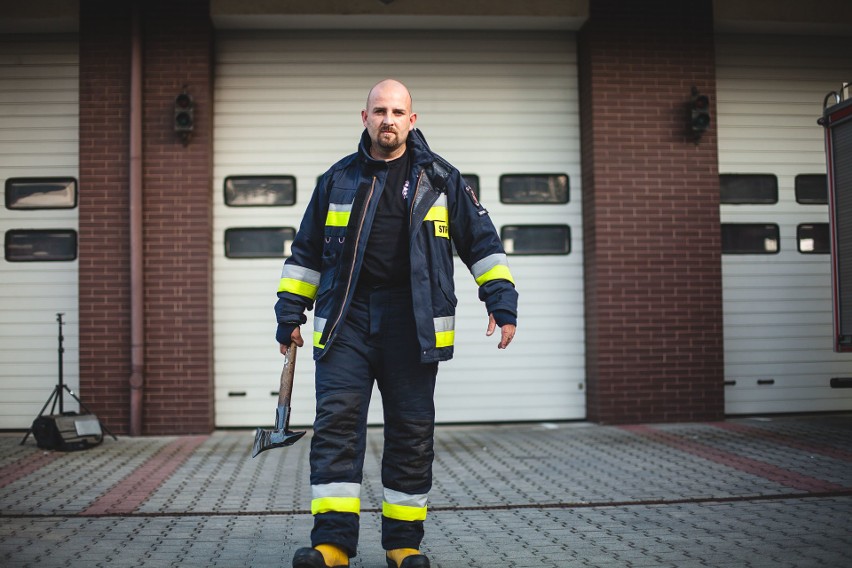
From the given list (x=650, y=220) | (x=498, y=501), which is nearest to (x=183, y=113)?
(x=650, y=220)

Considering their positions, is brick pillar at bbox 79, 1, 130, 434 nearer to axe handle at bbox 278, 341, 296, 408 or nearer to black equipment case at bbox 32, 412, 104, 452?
black equipment case at bbox 32, 412, 104, 452

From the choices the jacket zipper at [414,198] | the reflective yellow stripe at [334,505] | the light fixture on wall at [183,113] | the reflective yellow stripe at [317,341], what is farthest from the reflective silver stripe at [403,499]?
the light fixture on wall at [183,113]

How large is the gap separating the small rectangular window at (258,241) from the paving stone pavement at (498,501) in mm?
2019

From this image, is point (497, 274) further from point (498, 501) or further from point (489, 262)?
point (498, 501)

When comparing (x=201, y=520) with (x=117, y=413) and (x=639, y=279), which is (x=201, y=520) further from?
(x=639, y=279)

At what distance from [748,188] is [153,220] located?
654 cm

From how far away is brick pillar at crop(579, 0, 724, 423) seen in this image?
9.92 m

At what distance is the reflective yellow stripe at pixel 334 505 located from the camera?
4125 mm

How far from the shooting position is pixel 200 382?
9.62 metres

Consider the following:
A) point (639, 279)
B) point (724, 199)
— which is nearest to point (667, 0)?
point (724, 199)

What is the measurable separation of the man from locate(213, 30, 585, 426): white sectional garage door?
560 cm

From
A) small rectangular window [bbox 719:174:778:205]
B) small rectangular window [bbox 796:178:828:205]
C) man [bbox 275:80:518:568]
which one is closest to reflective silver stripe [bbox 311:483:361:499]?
man [bbox 275:80:518:568]

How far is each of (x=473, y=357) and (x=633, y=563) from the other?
5746mm

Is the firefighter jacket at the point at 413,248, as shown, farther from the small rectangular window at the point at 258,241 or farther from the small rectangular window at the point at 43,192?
the small rectangular window at the point at 43,192
